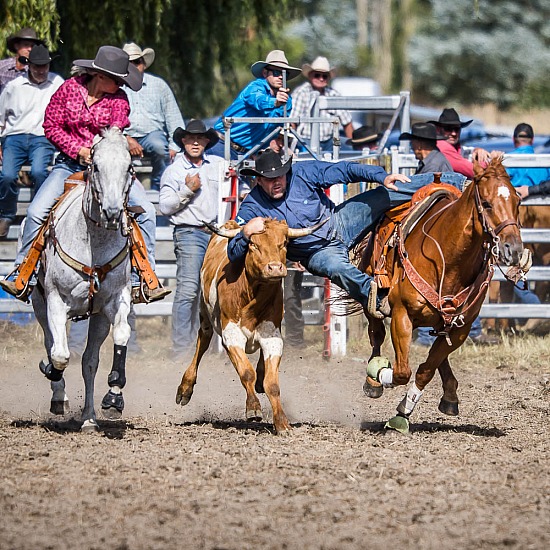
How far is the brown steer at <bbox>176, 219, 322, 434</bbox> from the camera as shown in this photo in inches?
283

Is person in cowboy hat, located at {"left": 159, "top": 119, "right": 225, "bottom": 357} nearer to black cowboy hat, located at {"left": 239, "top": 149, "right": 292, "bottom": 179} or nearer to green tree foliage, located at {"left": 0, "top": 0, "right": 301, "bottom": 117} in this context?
green tree foliage, located at {"left": 0, "top": 0, "right": 301, "bottom": 117}

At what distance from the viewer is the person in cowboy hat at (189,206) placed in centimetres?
1060

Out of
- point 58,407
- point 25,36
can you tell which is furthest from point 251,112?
point 58,407

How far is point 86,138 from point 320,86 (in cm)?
543

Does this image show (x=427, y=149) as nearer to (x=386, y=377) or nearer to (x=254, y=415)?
(x=386, y=377)

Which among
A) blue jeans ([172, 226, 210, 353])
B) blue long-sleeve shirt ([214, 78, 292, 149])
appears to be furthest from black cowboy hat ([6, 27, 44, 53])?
blue jeans ([172, 226, 210, 353])

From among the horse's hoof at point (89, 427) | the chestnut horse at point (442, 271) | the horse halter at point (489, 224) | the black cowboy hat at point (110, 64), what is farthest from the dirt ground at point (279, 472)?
the black cowboy hat at point (110, 64)

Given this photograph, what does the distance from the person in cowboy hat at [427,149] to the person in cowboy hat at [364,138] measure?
3385 mm

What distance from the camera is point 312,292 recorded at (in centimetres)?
1252

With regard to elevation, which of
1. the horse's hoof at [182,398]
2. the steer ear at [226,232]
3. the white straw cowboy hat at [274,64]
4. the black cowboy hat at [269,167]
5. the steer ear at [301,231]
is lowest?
the horse's hoof at [182,398]

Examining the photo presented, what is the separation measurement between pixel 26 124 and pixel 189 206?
1.87 metres

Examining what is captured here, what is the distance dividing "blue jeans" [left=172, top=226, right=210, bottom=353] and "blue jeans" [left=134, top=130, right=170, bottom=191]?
107cm

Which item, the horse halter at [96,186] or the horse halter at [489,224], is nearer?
the horse halter at [489,224]

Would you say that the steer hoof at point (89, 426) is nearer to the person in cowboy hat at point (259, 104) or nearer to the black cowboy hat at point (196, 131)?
the black cowboy hat at point (196, 131)
